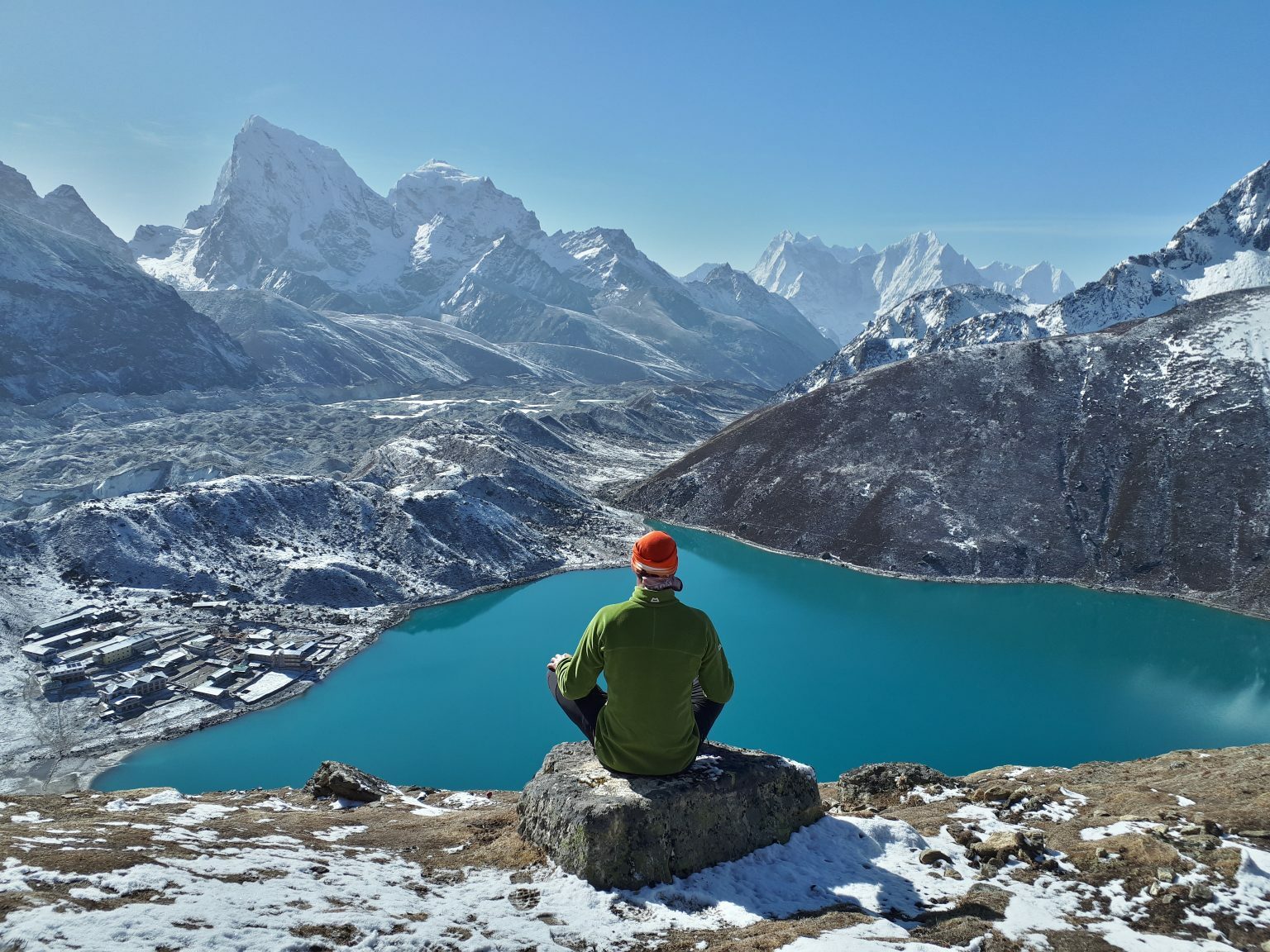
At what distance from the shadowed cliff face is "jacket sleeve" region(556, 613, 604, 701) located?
71.8 metres

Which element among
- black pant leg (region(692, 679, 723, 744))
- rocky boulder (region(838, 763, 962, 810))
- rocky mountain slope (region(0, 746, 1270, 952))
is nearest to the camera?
rocky mountain slope (region(0, 746, 1270, 952))

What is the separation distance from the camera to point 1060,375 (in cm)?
9494

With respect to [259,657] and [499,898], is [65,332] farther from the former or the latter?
[499,898]

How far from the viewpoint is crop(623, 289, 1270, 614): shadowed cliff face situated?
7200cm

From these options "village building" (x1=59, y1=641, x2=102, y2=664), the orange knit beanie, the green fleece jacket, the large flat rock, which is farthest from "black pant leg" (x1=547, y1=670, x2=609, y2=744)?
"village building" (x1=59, y1=641, x2=102, y2=664)

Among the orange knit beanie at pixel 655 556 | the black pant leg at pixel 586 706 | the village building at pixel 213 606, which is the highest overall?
the orange knit beanie at pixel 655 556

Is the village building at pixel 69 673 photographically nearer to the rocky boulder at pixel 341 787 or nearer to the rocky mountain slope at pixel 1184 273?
the rocky boulder at pixel 341 787

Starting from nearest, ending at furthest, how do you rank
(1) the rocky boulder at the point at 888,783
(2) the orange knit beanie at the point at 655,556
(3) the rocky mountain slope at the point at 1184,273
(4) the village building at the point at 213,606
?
(2) the orange knit beanie at the point at 655,556 < (1) the rocky boulder at the point at 888,783 < (4) the village building at the point at 213,606 < (3) the rocky mountain slope at the point at 1184,273

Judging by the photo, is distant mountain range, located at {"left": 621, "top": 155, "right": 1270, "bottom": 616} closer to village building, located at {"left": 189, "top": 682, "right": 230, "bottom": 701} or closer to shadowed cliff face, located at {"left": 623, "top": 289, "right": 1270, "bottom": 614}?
shadowed cliff face, located at {"left": 623, "top": 289, "right": 1270, "bottom": 614}

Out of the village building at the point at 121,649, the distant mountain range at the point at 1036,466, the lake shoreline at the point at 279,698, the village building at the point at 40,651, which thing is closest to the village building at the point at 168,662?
the village building at the point at 121,649

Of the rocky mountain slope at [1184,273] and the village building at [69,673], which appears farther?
the rocky mountain slope at [1184,273]

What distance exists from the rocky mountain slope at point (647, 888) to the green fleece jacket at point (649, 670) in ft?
5.69

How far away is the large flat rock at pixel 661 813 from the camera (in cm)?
884

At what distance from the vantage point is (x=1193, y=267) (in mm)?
153000
